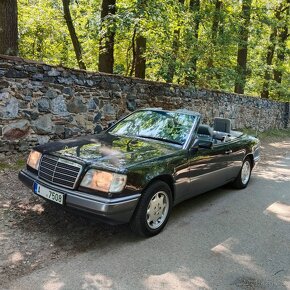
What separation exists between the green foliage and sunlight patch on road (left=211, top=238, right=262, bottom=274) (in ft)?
21.3

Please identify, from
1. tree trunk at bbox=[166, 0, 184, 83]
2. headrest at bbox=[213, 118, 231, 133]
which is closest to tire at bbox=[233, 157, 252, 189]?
headrest at bbox=[213, 118, 231, 133]

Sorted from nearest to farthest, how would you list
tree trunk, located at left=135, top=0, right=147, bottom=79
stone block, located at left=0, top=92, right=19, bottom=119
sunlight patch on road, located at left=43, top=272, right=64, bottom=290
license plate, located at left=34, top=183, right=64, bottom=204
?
sunlight patch on road, located at left=43, top=272, right=64, bottom=290
license plate, located at left=34, top=183, right=64, bottom=204
stone block, located at left=0, top=92, right=19, bottom=119
tree trunk, located at left=135, top=0, right=147, bottom=79

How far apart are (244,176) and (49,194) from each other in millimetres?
4427

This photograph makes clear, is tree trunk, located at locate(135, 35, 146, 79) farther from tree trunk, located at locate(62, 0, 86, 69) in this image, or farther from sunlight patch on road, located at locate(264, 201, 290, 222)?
sunlight patch on road, located at locate(264, 201, 290, 222)

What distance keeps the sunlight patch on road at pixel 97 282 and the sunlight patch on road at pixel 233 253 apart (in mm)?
1443

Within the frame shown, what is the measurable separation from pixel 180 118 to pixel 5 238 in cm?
313

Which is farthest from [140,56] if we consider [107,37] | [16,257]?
[16,257]

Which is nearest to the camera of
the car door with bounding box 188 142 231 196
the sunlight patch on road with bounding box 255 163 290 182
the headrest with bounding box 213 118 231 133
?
the car door with bounding box 188 142 231 196

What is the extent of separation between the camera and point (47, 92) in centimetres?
788

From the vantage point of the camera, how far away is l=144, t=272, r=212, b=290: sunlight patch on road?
138 inches

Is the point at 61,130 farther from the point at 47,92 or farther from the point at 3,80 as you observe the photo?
the point at 3,80

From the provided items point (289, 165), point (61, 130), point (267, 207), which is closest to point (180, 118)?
point (267, 207)

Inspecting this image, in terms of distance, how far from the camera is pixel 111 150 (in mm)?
4770

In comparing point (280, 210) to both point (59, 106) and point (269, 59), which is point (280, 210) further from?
point (269, 59)
